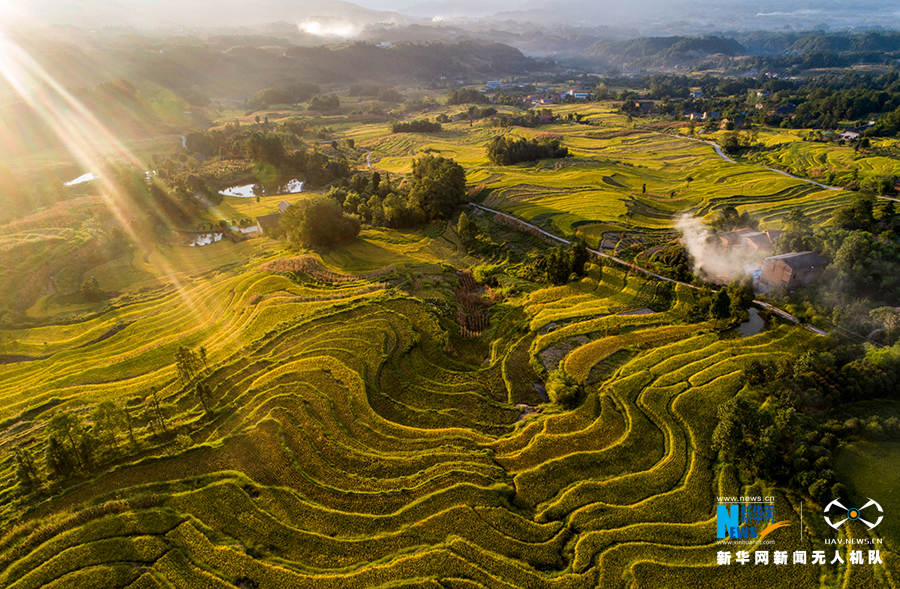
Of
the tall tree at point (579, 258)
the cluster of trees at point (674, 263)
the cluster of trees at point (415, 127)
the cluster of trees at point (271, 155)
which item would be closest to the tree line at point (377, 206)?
the cluster of trees at point (271, 155)

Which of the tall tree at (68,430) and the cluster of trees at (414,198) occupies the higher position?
the cluster of trees at (414,198)

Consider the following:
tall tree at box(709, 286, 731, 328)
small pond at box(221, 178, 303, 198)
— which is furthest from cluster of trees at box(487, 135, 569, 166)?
tall tree at box(709, 286, 731, 328)

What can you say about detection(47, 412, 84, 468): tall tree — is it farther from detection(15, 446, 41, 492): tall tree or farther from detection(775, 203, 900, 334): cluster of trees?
detection(775, 203, 900, 334): cluster of trees

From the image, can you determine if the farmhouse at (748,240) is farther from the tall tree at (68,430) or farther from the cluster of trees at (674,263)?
the tall tree at (68,430)

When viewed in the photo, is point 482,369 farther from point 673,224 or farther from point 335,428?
point 673,224

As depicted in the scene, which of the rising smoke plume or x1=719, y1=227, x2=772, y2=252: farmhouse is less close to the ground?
x1=719, y1=227, x2=772, y2=252: farmhouse

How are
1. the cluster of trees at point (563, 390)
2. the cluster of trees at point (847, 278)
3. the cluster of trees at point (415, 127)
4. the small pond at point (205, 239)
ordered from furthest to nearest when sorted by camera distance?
1. the cluster of trees at point (415, 127)
2. the small pond at point (205, 239)
3. the cluster of trees at point (847, 278)
4. the cluster of trees at point (563, 390)

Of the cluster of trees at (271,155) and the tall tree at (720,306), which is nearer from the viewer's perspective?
the tall tree at (720,306)

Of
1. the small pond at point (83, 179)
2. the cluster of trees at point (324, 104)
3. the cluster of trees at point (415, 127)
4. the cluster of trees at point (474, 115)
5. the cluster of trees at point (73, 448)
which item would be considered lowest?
the cluster of trees at point (73, 448)
